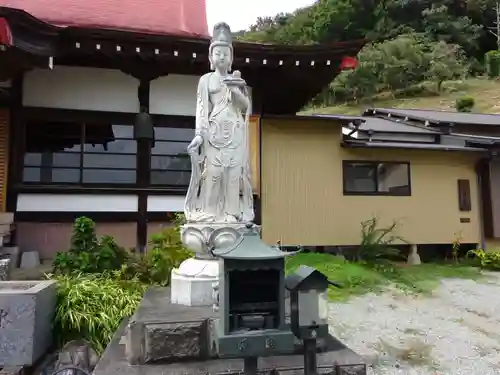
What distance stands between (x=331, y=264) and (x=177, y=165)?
3.76 m

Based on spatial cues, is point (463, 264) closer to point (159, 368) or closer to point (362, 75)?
point (159, 368)

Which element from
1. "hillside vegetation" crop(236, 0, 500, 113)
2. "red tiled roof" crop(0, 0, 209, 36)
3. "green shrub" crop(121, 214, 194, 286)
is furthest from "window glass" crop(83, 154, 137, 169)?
"hillside vegetation" crop(236, 0, 500, 113)

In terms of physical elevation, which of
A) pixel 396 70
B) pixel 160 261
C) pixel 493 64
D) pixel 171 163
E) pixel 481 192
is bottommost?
pixel 160 261

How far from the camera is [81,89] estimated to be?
311 inches

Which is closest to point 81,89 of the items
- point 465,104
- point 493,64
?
point 465,104

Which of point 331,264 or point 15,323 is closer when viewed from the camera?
point 15,323

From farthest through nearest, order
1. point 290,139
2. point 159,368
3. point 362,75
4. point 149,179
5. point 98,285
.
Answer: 1. point 362,75
2. point 290,139
3. point 149,179
4. point 98,285
5. point 159,368

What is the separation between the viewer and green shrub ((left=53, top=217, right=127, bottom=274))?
591 cm

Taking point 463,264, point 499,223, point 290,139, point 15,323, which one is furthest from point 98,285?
point 499,223

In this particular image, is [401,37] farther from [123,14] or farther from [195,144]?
[195,144]

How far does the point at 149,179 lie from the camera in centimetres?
804

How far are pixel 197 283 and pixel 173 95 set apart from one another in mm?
5706

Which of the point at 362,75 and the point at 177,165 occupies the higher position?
the point at 362,75

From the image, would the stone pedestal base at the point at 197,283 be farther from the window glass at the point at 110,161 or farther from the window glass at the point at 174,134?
the window glass at the point at 174,134
